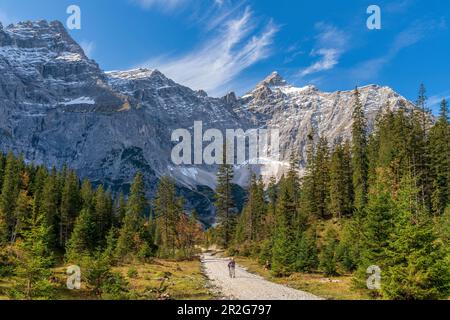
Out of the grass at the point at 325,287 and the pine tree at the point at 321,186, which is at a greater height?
the pine tree at the point at 321,186

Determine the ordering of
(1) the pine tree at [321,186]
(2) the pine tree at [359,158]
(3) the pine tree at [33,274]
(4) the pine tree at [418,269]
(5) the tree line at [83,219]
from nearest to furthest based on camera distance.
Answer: (4) the pine tree at [418,269] → (3) the pine tree at [33,274] → (5) the tree line at [83,219] → (2) the pine tree at [359,158] → (1) the pine tree at [321,186]

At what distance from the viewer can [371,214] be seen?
2756cm

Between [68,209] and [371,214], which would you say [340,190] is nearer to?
[371,214]

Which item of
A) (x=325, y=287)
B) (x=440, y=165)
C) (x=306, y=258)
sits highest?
(x=440, y=165)

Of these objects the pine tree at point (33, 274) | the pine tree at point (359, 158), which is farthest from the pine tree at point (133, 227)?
the pine tree at point (359, 158)

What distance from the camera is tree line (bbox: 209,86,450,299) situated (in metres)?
20.2

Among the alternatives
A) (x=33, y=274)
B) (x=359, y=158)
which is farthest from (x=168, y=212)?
(x=33, y=274)

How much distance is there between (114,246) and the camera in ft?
216

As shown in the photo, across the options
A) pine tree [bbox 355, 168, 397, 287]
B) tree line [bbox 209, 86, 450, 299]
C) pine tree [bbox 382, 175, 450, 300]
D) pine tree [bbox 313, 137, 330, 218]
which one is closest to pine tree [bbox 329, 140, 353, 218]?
tree line [bbox 209, 86, 450, 299]

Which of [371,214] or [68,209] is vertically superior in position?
[371,214]

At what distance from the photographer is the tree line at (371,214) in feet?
66.2

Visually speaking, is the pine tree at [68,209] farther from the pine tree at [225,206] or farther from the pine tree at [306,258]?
the pine tree at [306,258]

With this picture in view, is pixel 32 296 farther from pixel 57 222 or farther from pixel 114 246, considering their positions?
pixel 57 222
